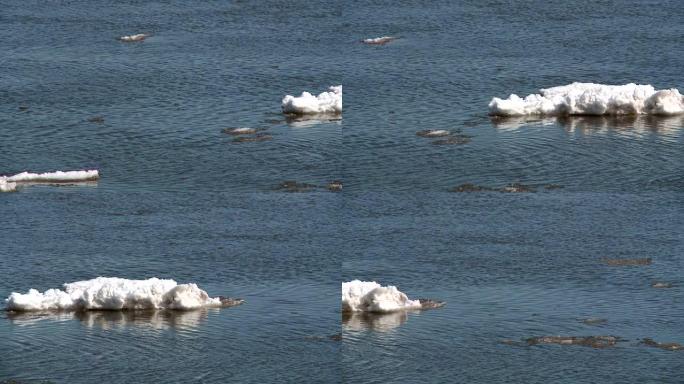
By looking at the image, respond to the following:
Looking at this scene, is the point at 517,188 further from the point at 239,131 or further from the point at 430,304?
the point at 239,131

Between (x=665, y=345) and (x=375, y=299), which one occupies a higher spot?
(x=375, y=299)

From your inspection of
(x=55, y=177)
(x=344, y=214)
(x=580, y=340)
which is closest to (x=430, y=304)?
(x=580, y=340)

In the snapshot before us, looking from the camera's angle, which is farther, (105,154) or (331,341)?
(105,154)

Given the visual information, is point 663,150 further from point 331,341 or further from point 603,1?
point 603,1

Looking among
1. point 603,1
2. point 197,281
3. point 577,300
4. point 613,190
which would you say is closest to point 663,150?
point 613,190

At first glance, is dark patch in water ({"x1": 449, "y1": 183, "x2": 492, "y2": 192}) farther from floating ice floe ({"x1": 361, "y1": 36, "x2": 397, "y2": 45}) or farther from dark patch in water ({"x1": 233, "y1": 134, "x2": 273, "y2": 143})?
floating ice floe ({"x1": 361, "y1": 36, "x2": 397, "y2": 45})

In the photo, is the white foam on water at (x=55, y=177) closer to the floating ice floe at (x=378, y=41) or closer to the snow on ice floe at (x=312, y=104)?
the snow on ice floe at (x=312, y=104)

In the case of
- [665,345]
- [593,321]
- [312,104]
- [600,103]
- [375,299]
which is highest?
[312,104]
